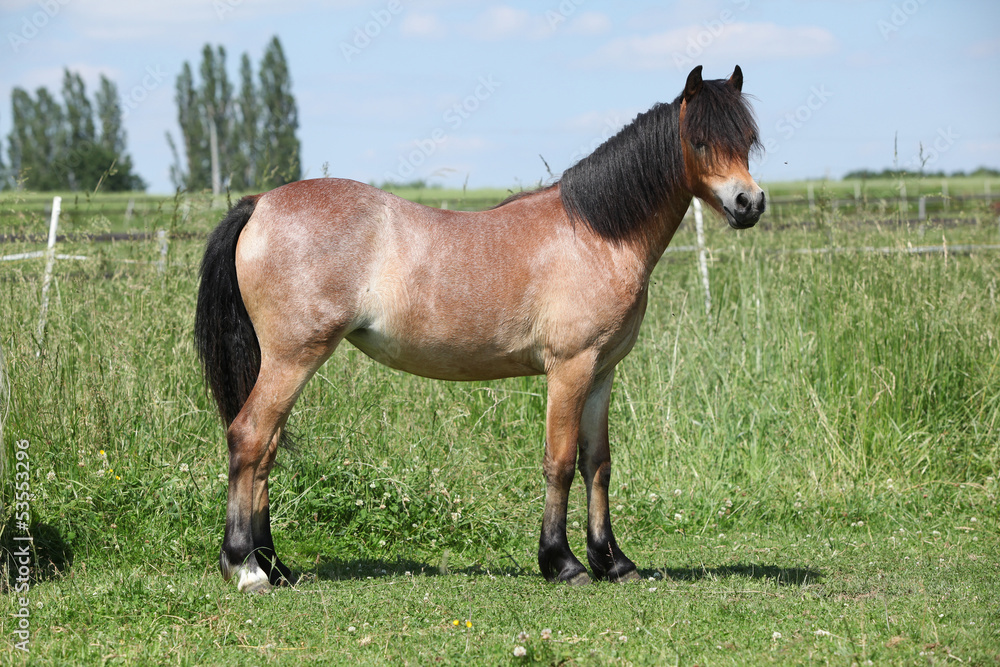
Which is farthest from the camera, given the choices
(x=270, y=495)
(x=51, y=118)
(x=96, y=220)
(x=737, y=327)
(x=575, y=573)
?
(x=51, y=118)

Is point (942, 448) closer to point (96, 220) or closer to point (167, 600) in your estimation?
point (167, 600)

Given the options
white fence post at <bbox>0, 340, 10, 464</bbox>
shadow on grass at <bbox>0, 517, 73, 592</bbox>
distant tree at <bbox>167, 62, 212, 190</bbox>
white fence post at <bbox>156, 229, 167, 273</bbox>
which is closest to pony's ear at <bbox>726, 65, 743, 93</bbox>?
white fence post at <bbox>0, 340, 10, 464</bbox>

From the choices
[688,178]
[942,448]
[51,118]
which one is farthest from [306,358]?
[51,118]

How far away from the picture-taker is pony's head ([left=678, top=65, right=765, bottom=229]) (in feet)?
12.9

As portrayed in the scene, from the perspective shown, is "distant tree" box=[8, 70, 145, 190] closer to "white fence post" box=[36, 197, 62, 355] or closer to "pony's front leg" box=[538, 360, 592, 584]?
"white fence post" box=[36, 197, 62, 355]

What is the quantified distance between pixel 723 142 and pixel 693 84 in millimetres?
349

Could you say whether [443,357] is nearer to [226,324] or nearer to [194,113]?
[226,324]

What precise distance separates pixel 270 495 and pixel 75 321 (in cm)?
233

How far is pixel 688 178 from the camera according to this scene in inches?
166

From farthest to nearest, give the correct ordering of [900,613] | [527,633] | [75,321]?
[75,321]
[900,613]
[527,633]

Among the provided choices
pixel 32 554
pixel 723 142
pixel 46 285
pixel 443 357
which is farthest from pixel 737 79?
pixel 46 285

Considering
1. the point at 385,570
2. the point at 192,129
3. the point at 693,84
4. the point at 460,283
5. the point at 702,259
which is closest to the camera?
the point at 693,84

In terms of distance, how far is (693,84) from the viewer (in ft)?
13.3

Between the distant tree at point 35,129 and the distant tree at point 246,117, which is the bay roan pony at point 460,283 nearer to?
the distant tree at point 246,117
